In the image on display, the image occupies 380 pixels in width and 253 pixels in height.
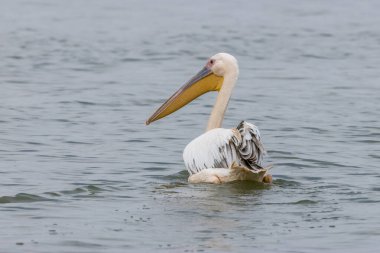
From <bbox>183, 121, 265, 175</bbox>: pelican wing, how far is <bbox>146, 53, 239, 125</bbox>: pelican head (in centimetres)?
88

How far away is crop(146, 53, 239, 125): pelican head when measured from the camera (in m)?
9.44

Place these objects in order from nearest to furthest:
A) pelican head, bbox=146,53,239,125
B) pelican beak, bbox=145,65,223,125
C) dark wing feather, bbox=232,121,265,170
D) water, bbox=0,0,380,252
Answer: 1. water, bbox=0,0,380,252
2. dark wing feather, bbox=232,121,265,170
3. pelican head, bbox=146,53,239,125
4. pelican beak, bbox=145,65,223,125

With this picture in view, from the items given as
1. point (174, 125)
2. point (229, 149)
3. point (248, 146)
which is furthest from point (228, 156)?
point (174, 125)

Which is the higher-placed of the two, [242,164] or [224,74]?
[224,74]

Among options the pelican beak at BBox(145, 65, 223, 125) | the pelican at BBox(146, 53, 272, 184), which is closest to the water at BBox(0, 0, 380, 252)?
the pelican at BBox(146, 53, 272, 184)

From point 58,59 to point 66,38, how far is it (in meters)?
1.91

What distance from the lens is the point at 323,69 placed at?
15969mm

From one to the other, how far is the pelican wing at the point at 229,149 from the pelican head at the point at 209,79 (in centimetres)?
88

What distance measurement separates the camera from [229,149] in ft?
27.9

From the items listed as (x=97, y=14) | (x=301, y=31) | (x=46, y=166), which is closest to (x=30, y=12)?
(x=97, y=14)

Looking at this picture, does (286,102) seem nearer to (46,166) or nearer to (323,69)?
(323,69)

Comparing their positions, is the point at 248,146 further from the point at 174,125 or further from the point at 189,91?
the point at 174,125

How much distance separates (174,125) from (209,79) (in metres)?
2.45

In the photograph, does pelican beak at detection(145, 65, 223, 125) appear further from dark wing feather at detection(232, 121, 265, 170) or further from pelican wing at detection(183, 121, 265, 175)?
dark wing feather at detection(232, 121, 265, 170)
